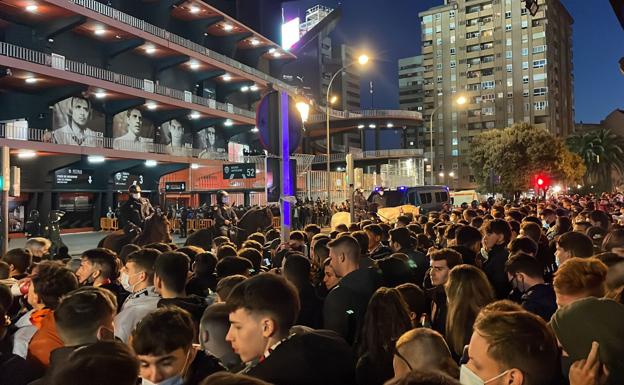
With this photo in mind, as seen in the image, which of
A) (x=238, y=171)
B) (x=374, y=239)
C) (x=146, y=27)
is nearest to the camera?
(x=374, y=239)

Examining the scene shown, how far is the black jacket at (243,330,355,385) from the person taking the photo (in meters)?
2.63

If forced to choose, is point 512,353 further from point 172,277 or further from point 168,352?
point 172,277

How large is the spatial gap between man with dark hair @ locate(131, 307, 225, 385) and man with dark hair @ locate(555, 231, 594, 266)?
15.2 feet

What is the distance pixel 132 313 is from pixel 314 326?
1.53 meters

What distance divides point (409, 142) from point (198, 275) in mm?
136212

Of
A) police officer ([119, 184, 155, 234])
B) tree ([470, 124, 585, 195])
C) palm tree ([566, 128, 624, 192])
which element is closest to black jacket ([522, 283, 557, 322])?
police officer ([119, 184, 155, 234])

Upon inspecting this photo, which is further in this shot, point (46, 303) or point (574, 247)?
point (574, 247)

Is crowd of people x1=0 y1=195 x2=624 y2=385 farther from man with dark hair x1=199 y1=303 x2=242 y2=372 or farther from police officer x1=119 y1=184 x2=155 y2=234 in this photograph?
police officer x1=119 y1=184 x2=155 y2=234

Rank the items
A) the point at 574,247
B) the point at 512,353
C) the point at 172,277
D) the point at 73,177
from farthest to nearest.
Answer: the point at 73,177
the point at 574,247
the point at 172,277
the point at 512,353

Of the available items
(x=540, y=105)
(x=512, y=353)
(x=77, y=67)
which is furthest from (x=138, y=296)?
(x=540, y=105)

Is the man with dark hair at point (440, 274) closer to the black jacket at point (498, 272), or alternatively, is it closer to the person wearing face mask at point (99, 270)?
the black jacket at point (498, 272)

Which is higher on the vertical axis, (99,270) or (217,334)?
(99,270)

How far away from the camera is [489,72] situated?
111 m

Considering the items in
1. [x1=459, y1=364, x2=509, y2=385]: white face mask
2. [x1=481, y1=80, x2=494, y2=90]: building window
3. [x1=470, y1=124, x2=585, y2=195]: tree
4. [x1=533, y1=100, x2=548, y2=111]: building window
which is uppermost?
[x1=481, y1=80, x2=494, y2=90]: building window
